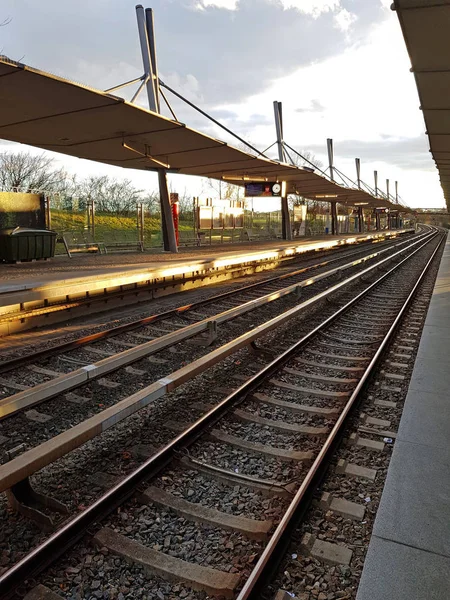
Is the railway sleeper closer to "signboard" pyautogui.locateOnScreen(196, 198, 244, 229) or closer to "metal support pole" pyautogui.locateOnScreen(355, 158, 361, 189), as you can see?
"signboard" pyautogui.locateOnScreen(196, 198, 244, 229)

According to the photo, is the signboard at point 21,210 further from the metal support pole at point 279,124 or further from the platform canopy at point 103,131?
the metal support pole at point 279,124

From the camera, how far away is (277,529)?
2.94 m

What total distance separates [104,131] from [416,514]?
1183cm

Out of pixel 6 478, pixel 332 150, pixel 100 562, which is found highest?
pixel 332 150

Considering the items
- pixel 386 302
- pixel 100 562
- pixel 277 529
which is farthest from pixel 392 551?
pixel 386 302

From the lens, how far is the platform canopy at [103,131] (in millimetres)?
8203

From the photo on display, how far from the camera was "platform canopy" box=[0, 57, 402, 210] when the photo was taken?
820 cm

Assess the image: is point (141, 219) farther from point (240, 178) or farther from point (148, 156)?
point (240, 178)

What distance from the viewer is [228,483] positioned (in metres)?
3.69

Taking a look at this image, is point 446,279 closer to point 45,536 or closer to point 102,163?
point 102,163

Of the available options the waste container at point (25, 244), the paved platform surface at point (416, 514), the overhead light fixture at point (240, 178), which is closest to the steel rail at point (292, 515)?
the paved platform surface at point (416, 514)

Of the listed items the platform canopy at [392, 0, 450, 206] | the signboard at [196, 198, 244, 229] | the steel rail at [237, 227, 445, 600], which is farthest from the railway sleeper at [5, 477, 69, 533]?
the signboard at [196, 198, 244, 229]

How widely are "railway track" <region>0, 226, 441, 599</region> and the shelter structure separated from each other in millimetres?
5803

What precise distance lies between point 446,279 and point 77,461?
1448 centimetres
